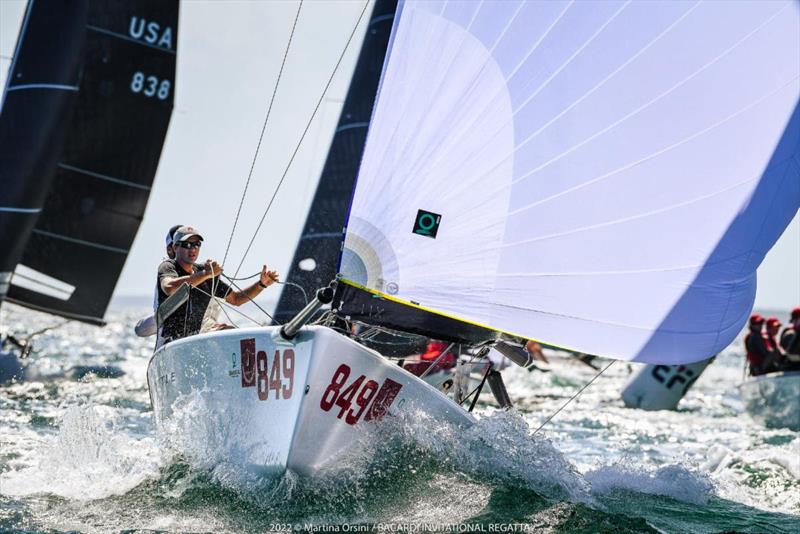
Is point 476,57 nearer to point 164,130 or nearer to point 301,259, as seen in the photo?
point 301,259

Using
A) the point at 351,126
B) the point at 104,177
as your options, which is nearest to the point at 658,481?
the point at 351,126

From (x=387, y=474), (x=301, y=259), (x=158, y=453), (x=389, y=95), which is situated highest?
(x=389, y=95)

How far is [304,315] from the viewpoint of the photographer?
3.97 m

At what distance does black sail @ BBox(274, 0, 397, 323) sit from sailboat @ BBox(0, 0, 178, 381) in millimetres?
2889

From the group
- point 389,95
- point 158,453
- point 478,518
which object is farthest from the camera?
point 158,453

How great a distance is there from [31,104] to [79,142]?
0.80 meters

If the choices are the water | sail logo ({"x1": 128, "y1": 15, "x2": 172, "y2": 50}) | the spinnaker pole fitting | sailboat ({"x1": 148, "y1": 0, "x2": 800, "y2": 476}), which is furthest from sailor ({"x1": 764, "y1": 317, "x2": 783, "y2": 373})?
the spinnaker pole fitting

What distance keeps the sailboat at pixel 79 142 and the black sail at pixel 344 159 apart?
9.48 feet

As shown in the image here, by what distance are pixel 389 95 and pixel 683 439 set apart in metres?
5.62

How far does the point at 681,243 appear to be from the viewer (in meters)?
4.66

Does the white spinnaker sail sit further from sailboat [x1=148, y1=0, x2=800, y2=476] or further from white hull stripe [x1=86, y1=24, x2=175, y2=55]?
white hull stripe [x1=86, y1=24, x2=175, y2=55]

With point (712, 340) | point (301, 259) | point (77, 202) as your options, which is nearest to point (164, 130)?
point (77, 202)

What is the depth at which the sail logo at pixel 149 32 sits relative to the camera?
449 inches

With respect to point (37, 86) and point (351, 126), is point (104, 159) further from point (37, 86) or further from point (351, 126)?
point (351, 126)
